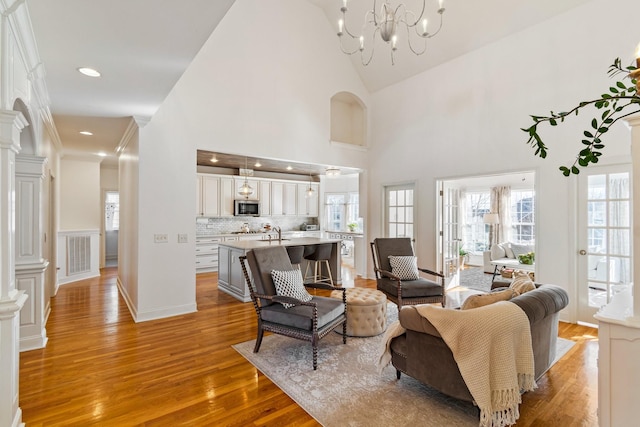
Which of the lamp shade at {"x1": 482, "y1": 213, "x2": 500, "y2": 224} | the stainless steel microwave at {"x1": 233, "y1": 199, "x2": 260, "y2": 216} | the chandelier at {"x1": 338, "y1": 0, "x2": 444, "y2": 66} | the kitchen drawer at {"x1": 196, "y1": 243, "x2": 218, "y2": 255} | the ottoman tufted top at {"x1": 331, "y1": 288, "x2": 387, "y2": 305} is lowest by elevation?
the ottoman tufted top at {"x1": 331, "y1": 288, "x2": 387, "y2": 305}

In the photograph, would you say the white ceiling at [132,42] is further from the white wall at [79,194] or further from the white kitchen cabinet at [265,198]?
the white kitchen cabinet at [265,198]

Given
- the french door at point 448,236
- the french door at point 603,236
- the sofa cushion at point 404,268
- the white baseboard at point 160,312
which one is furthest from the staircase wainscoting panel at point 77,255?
the french door at point 603,236

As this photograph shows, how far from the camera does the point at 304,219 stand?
9727 mm

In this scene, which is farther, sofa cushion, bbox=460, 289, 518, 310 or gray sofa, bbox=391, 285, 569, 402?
sofa cushion, bbox=460, 289, 518, 310

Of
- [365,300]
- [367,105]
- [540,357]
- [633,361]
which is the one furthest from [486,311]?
[367,105]

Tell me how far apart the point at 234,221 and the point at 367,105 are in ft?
14.5

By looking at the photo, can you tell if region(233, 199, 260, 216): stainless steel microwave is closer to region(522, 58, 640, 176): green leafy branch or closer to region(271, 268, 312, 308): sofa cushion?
region(271, 268, 312, 308): sofa cushion

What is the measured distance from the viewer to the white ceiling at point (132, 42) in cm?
194

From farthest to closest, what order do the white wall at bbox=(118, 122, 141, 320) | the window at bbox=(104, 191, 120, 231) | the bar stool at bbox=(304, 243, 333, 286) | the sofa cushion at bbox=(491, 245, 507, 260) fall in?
the window at bbox=(104, 191, 120, 231) → the sofa cushion at bbox=(491, 245, 507, 260) → the bar stool at bbox=(304, 243, 333, 286) → the white wall at bbox=(118, 122, 141, 320)

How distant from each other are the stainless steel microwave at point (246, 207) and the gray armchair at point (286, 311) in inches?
187

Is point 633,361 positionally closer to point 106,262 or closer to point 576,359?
point 576,359

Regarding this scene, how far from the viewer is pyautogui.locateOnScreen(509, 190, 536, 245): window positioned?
788cm

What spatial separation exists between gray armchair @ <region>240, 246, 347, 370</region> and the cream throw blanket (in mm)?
1218

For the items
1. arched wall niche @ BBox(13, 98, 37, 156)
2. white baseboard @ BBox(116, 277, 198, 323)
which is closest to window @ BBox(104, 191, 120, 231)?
white baseboard @ BBox(116, 277, 198, 323)
